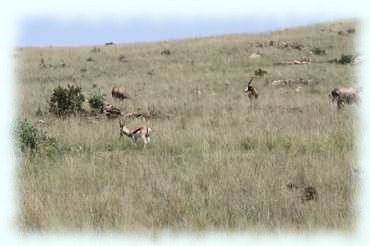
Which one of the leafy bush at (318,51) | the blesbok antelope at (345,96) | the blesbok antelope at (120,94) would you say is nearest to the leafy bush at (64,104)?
the blesbok antelope at (120,94)

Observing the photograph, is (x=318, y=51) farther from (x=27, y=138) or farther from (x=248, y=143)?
(x=27, y=138)

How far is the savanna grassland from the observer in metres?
5.80

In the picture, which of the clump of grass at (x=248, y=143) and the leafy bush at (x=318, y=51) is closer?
the clump of grass at (x=248, y=143)

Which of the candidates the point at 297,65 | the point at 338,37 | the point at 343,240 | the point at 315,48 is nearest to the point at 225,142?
the point at 343,240

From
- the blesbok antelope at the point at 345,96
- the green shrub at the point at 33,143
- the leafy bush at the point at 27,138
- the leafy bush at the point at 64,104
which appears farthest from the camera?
the blesbok antelope at the point at 345,96

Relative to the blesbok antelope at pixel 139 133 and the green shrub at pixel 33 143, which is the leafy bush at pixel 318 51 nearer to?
the blesbok antelope at pixel 139 133

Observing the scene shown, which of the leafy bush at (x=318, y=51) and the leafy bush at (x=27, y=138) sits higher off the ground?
the leafy bush at (x=318, y=51)

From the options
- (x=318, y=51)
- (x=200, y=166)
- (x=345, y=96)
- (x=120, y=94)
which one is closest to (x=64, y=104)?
(x=120, y=94)

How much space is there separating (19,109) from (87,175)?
8440 mm

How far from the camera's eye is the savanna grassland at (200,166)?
580cm

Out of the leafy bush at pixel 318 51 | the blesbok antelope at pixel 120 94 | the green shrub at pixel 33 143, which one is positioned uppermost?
the leafy bush at pixel 318 51

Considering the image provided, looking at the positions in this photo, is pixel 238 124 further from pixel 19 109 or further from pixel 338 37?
pixel 338 37

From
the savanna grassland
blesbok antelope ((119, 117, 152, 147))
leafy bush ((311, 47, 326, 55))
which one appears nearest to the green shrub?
the savanna grassland

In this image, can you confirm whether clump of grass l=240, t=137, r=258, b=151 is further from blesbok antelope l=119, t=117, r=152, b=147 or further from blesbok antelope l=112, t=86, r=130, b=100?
blesbok antelope l=112, t=86, r=130, b=100
